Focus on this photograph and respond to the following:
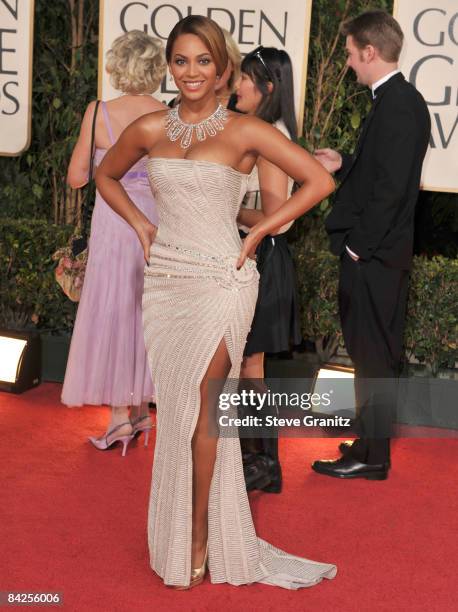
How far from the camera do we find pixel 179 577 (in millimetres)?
3264

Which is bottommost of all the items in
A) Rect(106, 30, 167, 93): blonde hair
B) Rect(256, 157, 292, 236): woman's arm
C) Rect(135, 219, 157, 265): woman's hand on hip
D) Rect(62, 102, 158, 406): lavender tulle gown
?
Rect(62, 102, 158, 406): lavender tulle gown

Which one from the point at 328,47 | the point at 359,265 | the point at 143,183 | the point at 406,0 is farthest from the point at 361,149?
the point at 328,47

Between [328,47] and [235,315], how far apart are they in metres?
3.38

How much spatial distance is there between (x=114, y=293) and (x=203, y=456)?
5.35ft

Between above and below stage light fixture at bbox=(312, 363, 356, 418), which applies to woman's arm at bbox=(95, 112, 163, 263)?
above

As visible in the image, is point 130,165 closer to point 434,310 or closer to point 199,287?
point 199,287

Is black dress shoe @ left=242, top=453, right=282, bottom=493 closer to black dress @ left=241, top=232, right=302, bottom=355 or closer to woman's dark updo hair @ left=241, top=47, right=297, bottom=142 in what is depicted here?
black dress @ left=241, top=232, right=302, bottom=355

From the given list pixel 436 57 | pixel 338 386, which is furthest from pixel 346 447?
pixel 436 57

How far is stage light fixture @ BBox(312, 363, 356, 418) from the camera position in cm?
516

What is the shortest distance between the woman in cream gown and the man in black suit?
47.7 inches


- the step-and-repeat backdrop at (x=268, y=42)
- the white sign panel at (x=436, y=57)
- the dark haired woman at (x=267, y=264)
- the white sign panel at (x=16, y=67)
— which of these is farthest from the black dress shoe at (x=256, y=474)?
the white sign panel at (x=16, y=67)

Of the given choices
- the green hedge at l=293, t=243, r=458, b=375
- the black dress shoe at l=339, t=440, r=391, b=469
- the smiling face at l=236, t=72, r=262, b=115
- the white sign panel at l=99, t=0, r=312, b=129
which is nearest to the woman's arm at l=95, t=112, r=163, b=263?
the smiling face at l=236, t=72, r=262, b=115

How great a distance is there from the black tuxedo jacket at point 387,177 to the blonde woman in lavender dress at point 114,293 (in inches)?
37.7

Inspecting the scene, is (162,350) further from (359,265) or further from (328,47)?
(328,47)
